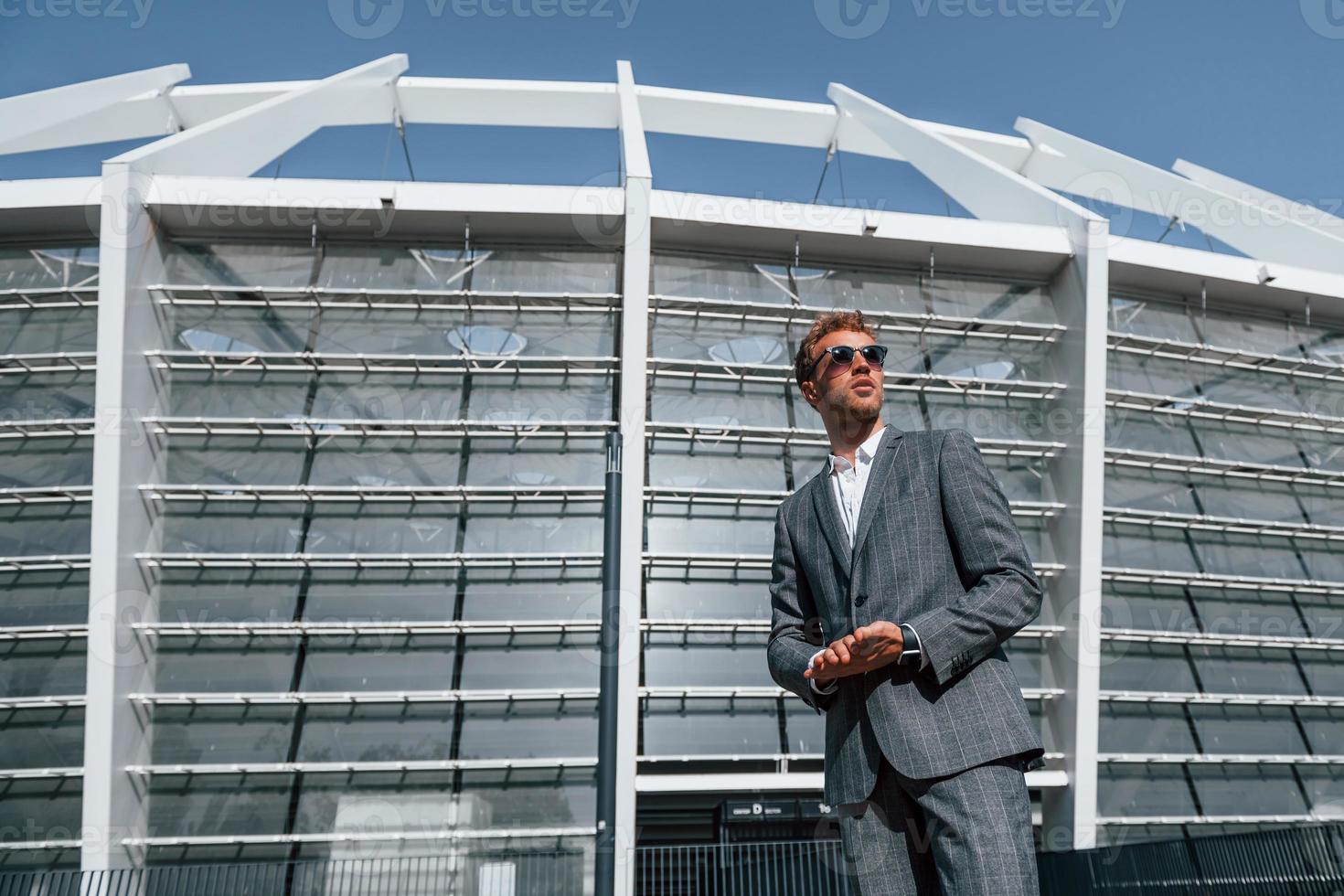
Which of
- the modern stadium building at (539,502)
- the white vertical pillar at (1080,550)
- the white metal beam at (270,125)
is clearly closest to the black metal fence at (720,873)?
the modern stadium building at (539,502)

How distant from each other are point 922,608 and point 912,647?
8.2 inches

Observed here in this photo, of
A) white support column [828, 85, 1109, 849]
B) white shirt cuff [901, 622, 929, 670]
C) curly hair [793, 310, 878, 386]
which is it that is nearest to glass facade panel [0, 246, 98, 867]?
white support column [828, 85, 1109, 849]

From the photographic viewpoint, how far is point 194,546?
16.4 m

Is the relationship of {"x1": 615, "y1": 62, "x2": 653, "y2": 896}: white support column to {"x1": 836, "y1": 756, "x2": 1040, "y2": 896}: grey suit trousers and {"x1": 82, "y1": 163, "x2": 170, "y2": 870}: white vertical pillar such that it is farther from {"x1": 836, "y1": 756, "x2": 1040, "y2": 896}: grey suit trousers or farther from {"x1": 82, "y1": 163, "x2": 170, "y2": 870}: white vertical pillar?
{"x1": 836, "y1": 756, "x2": 1040, "y2": 896}: grey suit trousers

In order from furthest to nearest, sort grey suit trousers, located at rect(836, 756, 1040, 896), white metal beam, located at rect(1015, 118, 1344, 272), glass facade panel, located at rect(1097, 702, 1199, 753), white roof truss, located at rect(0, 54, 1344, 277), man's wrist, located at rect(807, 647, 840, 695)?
1. white metal beam, located at rect(1015, 118, 1344, 272)
2. white roof truss, located at rect(0, 54, 1344, 277)
3. glass facade panel, located at rect(1097, 702, 1199, 753)
4. man's wrist, located at rect(807, 647, 840, 695)
5. grey suit trousers, located at rect(836, 756, 1040, 896)

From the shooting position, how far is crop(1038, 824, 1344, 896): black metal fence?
34.4ft

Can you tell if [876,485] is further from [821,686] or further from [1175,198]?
[1175,198]

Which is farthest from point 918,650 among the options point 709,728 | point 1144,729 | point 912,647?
point 1144,729

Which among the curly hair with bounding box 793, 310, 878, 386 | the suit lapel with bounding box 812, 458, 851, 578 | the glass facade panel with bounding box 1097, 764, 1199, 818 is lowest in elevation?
the suit lapel with bounding box 812, 458, 851, 578

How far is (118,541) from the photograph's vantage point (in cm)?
1532

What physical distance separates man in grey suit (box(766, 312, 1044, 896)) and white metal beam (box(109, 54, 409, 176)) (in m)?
15.0

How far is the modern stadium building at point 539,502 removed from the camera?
51.5 feet

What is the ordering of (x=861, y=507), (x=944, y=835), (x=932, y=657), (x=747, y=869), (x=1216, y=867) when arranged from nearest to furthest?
(x=944, y=835) < (x=932, y=657) < (x=861, y=507) < (x=1216, y=867) < (x=747, y=869)

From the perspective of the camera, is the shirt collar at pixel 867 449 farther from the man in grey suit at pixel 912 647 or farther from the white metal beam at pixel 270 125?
the white metal beam at pixel 270 125
